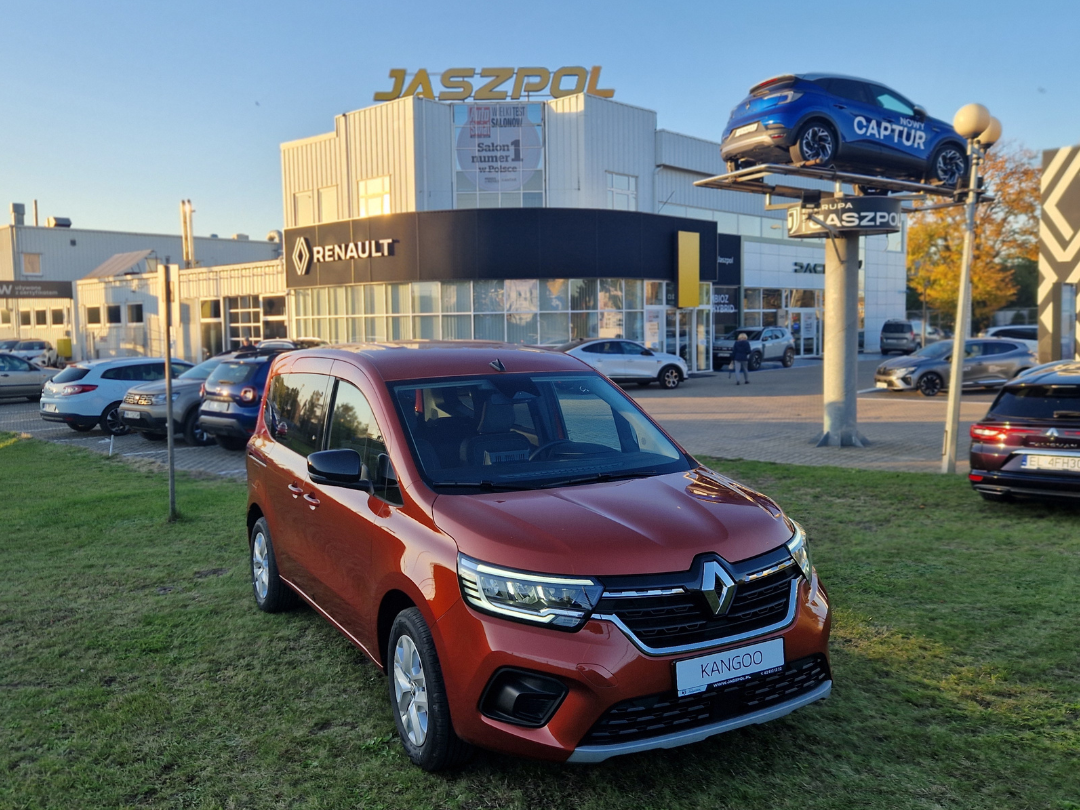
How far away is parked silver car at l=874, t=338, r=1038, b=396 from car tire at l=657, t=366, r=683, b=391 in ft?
21.8

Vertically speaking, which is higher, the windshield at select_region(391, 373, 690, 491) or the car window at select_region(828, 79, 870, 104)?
the car window at select_region(828, 79, 870, 104)

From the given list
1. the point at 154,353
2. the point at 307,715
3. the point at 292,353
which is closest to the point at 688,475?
the point at 307,715

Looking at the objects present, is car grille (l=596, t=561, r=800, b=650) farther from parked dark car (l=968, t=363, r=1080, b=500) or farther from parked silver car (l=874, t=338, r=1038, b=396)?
parked silver car (l=874, t=338, r=1038, b=396)

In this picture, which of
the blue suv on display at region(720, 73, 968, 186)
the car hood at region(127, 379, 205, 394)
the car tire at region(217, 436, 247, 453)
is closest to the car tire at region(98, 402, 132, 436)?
the car hood at region(127, 379, 205, 394)

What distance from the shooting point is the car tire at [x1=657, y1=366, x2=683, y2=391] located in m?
27.5

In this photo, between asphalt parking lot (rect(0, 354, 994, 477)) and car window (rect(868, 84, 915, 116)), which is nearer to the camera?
asphalt parking lot (rect(0, 354, 994, 477))

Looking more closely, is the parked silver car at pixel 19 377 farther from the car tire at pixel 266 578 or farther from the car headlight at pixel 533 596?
the car headlight at pixel 533 596

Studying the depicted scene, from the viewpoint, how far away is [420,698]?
3.66 m

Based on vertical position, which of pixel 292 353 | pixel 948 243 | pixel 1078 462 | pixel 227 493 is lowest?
pixel 227 493

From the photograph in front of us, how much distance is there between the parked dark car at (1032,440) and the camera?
764cm

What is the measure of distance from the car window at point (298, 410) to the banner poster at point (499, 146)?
27.9 metres

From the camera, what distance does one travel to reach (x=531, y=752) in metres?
3.21

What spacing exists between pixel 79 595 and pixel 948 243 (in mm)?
46605

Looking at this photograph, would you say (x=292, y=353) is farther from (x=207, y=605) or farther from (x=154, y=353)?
(x=154, y=353)
